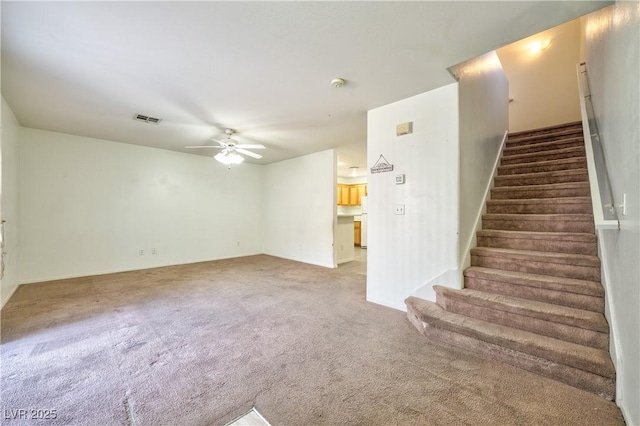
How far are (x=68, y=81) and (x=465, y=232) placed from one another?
4.50 meters

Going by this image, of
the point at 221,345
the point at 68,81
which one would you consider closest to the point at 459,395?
the point at 221,345

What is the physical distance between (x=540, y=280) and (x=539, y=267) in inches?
10.0

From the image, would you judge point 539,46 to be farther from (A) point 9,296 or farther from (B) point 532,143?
(A) point 9,296

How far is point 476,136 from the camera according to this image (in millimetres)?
3178

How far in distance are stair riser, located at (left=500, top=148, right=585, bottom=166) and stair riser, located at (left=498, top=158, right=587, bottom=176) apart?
0.75 feet

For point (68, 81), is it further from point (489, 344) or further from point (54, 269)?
point (489, 344)

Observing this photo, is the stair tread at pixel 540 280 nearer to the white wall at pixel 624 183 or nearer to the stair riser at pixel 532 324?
the white wall at pixel 624 183

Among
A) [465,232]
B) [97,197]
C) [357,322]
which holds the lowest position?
[357,322]

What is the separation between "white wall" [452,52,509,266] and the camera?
2.77 metres

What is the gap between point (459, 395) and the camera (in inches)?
63.4

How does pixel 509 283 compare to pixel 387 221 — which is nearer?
pixel 509 283

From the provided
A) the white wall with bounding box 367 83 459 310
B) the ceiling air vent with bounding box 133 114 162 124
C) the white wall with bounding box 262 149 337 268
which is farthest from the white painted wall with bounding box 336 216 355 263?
the ceiling air vent with bounding box 133 114 162 124

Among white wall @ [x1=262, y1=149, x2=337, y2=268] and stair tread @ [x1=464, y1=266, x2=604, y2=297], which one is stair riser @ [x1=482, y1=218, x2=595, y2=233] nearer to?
stair tread @ [x1=464, y1=266, x2=604, y2=297]

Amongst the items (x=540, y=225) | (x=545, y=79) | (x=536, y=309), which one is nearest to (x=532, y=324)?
(x=536, y=309)
